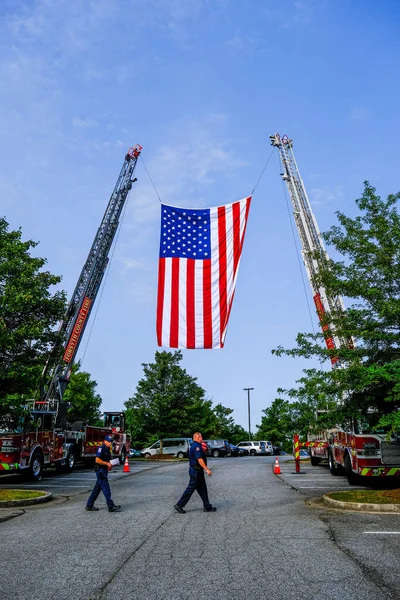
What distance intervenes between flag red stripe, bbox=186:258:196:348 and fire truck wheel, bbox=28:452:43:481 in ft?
26.1

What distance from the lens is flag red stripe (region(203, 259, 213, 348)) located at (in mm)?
14210

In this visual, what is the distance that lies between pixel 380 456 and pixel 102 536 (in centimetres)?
839

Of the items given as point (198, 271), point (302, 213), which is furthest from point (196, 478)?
point (302, 213)

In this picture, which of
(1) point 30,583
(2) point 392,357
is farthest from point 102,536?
(2) point 392,357

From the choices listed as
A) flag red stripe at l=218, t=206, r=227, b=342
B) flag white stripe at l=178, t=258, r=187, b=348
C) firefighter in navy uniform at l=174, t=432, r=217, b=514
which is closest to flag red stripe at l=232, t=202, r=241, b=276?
flag red stripe at l=218, t=206, r=227, b=342

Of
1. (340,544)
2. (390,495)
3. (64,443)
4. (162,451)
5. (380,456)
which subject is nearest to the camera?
(340,544)

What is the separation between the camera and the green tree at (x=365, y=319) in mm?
12320

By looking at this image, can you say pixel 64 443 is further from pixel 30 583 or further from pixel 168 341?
pixel 30 583

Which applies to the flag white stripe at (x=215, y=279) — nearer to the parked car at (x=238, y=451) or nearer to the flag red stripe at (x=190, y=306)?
the flag red stripe at (x=190, y=306)

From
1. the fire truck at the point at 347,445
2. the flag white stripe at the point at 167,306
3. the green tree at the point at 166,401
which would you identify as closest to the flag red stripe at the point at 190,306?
the flag white stripe at the point at 167,306

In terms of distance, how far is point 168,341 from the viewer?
556 inches

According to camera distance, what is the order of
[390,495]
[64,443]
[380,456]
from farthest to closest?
[64,443]
[380,456]
[390,495]

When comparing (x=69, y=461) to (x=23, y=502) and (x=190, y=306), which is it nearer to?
(x=23, y=502)

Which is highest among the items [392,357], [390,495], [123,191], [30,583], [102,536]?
[123,191]
